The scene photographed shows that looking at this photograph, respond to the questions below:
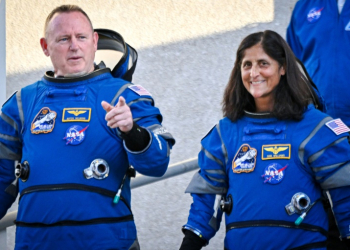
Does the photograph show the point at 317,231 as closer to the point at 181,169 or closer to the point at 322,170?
the point at 322,170

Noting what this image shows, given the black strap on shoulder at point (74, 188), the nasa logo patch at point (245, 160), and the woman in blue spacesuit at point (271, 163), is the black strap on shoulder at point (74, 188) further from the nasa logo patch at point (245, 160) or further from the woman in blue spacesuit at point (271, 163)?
the nasa logo patch at point (245, 160)

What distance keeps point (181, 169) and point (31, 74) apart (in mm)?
1564

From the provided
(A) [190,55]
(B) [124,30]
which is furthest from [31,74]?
(A) [190,55]

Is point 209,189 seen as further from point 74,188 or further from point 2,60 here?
point 2,60

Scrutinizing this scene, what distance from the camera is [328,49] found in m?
3.11

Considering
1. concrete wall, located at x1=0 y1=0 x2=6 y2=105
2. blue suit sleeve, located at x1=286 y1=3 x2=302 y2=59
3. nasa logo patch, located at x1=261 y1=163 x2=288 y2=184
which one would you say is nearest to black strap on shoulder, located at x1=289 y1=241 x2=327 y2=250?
nasa logo patch, located at x1=261 y1=163 x2=288 y2=184

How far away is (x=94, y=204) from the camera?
2.70 metres

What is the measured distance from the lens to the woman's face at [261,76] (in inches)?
114

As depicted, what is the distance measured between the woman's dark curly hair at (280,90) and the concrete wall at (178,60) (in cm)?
154

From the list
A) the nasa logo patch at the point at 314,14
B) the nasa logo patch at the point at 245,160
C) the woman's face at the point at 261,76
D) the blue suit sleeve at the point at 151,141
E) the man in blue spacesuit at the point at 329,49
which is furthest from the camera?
the nasa logo patch at the point at 314,14

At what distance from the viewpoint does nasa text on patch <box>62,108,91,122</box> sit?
280 cm

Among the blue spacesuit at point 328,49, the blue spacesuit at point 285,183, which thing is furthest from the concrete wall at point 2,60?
the blue spacesuit at point 328,49

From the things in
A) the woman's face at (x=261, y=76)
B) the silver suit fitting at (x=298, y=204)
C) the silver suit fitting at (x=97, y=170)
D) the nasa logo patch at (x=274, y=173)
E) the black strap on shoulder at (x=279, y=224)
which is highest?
the woman's face at (x=261, y=76)

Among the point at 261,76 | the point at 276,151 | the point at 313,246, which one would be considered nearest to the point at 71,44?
the point at 261,76
